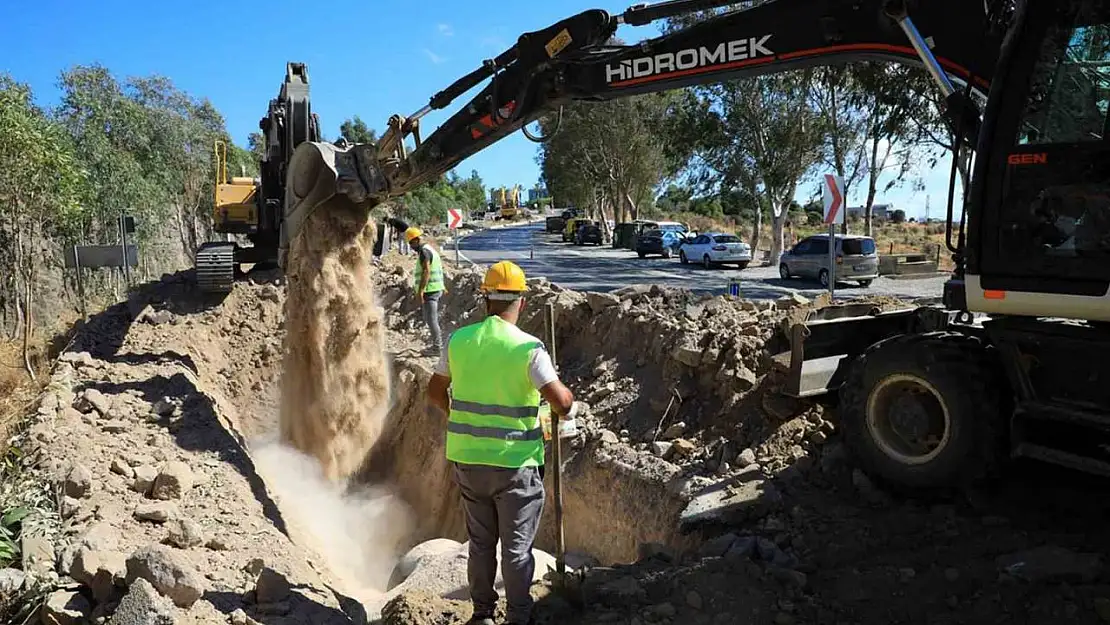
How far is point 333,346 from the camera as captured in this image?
29.3ft

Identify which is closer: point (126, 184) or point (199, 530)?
point (199, 530)

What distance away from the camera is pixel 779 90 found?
2784 cm

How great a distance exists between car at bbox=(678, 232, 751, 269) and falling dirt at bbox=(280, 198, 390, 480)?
69.6ft

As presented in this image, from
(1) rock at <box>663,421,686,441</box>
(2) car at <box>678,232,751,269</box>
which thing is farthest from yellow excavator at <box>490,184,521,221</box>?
(1) rock at <box>663,421,686,441</box>

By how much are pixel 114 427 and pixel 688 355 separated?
17.3 ft

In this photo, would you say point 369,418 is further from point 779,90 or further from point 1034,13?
point 779,90

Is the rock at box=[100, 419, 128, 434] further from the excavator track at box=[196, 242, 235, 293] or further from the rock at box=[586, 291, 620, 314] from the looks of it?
the rock at box=[586, 291, 620, 314]

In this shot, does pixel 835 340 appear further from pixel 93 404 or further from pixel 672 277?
pixel 672 277

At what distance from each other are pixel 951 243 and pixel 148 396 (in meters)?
7.53

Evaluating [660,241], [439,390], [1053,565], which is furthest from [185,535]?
[660,241]

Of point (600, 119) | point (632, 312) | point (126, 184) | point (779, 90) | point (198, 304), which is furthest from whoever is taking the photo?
point (600, 119)

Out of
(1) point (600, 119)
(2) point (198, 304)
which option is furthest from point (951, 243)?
(1) point (600, 119)

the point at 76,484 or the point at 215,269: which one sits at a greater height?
the point at 215,269

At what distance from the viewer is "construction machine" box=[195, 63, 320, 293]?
10.2 m
